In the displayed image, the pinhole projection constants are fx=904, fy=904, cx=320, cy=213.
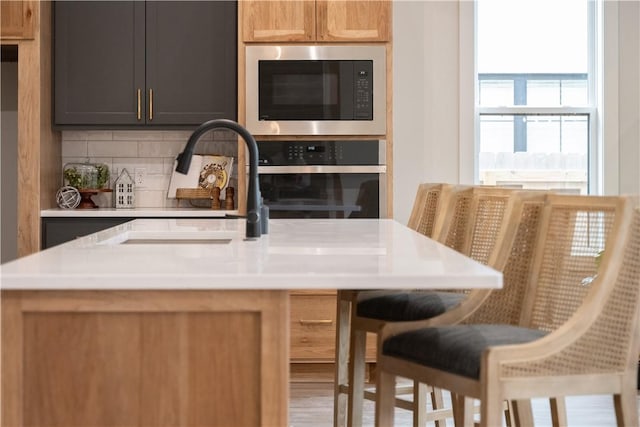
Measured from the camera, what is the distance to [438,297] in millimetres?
2902

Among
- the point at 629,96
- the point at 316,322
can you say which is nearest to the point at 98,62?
the point at 316,322

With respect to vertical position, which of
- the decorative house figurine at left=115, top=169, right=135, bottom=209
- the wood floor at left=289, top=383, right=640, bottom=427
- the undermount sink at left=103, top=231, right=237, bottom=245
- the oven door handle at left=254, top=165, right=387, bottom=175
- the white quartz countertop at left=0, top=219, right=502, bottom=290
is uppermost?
the oven door handle at left=254, top=165, right=387, bottom=175

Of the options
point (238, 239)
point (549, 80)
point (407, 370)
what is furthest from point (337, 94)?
point (407, 370)

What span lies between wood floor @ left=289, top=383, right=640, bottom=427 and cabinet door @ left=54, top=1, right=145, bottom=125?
5.94 feet

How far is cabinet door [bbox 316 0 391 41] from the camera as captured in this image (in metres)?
4.84

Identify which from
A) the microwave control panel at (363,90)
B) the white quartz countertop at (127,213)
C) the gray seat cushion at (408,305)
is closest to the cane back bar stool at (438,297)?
the gray seat cushion at (408,305)

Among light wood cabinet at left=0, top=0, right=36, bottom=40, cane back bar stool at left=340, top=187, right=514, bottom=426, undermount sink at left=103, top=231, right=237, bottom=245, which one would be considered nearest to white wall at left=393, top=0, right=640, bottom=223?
light wood cabinet at left=0, top=0, right=36, bottom=40

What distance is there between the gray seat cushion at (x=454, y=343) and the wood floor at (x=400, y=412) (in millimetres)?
1808

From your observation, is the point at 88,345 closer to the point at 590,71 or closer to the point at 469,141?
the point at 469,141

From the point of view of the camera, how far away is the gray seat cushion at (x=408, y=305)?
9.14ft

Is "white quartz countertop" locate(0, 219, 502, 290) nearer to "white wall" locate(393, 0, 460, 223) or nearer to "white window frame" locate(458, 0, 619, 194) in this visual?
"white wall" locate(393, 0, 460, 223)

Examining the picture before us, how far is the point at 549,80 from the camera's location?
5531 mm

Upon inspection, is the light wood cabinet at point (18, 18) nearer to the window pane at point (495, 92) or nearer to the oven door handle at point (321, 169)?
the oven door handle at point (321, 169)

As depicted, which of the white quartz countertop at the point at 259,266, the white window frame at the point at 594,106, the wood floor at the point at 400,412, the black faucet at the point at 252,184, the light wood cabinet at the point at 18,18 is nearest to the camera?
the white quartz countertop at the point at 259,266
